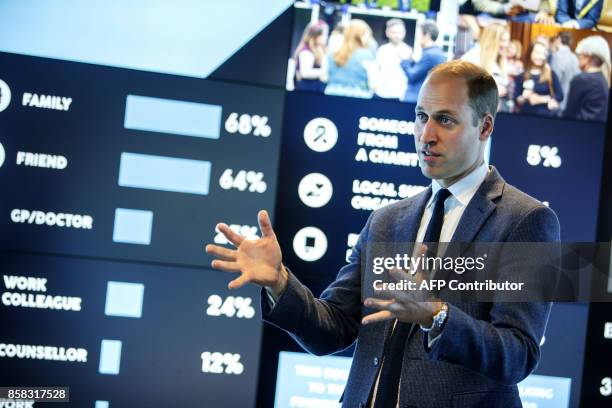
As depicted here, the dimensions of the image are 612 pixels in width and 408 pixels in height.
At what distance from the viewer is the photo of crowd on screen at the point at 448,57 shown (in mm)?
3750

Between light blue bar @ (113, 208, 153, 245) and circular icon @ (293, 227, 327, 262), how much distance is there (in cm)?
71

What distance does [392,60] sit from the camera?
149 inches

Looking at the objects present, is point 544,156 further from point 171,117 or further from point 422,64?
point 171,117

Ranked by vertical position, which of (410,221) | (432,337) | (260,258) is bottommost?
(432,337)

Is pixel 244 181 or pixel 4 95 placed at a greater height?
pixel 4 95

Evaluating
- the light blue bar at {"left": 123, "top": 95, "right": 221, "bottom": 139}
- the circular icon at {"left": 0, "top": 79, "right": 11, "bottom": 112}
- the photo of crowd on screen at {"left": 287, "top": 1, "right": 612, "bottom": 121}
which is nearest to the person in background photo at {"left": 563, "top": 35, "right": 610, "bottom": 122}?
the photo of crowd on screen at {"left": 287, "top": 1, "right": 612, "bottom": 121}

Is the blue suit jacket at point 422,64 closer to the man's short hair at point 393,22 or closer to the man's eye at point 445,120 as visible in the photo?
the man's short hair at point 393,22

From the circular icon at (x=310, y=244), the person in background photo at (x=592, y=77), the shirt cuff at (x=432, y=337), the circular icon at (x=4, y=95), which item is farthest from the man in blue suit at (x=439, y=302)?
the circular icon at (x=4, y=95)

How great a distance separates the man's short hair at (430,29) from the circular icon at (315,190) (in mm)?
875

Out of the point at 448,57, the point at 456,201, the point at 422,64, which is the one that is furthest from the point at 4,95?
the point at 456,201

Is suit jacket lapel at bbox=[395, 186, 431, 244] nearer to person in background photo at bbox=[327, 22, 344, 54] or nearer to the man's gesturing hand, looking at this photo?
the man's gesturing hand

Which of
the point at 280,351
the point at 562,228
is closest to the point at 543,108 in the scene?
the point at 562,228

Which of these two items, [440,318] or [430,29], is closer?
[440,318]

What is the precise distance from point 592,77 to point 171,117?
2111 mm
